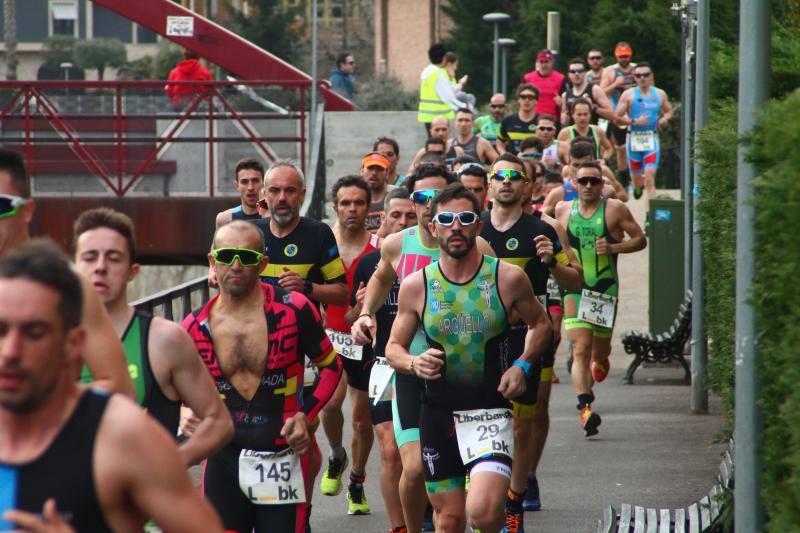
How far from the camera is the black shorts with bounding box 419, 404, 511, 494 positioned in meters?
7.38

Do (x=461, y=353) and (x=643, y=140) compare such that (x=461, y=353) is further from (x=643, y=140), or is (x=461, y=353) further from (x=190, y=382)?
(x=643, y=140)

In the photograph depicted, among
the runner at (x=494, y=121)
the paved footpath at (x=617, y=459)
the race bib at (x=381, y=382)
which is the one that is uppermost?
the runner at (x=494, y=121)

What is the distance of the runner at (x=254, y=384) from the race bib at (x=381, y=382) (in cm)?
201

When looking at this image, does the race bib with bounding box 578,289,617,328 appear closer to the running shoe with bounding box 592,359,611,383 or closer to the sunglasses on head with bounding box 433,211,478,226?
the running shoe with bounding box 592,359,611,383

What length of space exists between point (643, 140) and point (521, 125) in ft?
9.00

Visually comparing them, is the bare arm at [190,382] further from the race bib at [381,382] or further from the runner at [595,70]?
the runner at [595,70]

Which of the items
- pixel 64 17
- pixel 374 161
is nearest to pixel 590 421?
pixel 374 161

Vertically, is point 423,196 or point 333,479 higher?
point 423,196

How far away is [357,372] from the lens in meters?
10.2

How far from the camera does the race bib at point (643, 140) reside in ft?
76.0

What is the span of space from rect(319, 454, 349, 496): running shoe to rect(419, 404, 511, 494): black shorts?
295cm

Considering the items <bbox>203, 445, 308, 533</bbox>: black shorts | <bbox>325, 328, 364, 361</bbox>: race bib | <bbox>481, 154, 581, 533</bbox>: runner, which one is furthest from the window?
<bbox>203, 445, 308, 533</bbox>: black shorts

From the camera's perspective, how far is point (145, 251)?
25.0m

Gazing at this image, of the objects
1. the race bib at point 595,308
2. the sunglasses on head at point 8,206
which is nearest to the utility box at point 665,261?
the race bib at point 595,308
